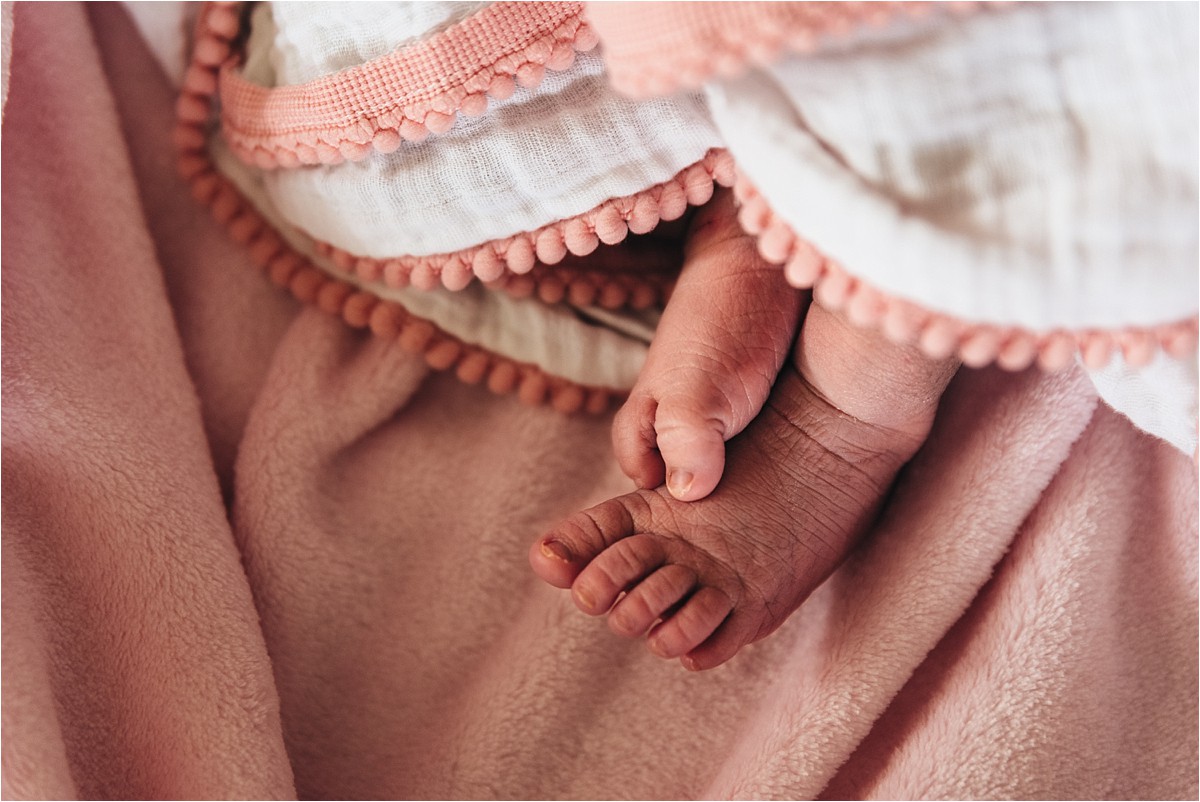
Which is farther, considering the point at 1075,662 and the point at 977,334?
the point at 1075,662

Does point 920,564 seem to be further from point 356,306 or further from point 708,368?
point 356,306

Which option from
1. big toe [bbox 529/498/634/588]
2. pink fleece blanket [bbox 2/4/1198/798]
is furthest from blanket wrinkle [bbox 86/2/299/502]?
big toe [bbox 529/498/634/588]

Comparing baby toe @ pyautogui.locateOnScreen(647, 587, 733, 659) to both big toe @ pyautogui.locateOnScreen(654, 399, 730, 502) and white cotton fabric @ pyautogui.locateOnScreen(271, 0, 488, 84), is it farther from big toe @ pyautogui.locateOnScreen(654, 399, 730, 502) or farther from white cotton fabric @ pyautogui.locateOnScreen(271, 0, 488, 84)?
white cotton fabric @ pyautogui.locateOnScreen(271, 0, 488, 84)

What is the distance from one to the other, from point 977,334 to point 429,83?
36 centimetres

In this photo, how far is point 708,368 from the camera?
0.63 metres

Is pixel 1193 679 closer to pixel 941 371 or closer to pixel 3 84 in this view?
pixel 941 371

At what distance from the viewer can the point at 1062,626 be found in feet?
2.08

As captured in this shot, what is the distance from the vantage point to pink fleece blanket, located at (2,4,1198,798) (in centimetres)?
60

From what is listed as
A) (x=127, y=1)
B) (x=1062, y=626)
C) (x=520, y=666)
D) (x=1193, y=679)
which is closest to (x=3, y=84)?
(x=127, y=1)

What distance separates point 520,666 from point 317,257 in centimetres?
37

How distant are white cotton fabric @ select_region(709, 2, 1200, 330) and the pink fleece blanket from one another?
0.90 ft

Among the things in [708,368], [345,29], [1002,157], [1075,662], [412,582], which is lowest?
[1075,662]

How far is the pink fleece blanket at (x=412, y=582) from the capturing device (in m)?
0.60

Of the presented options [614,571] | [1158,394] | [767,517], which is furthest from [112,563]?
[1158,394]
